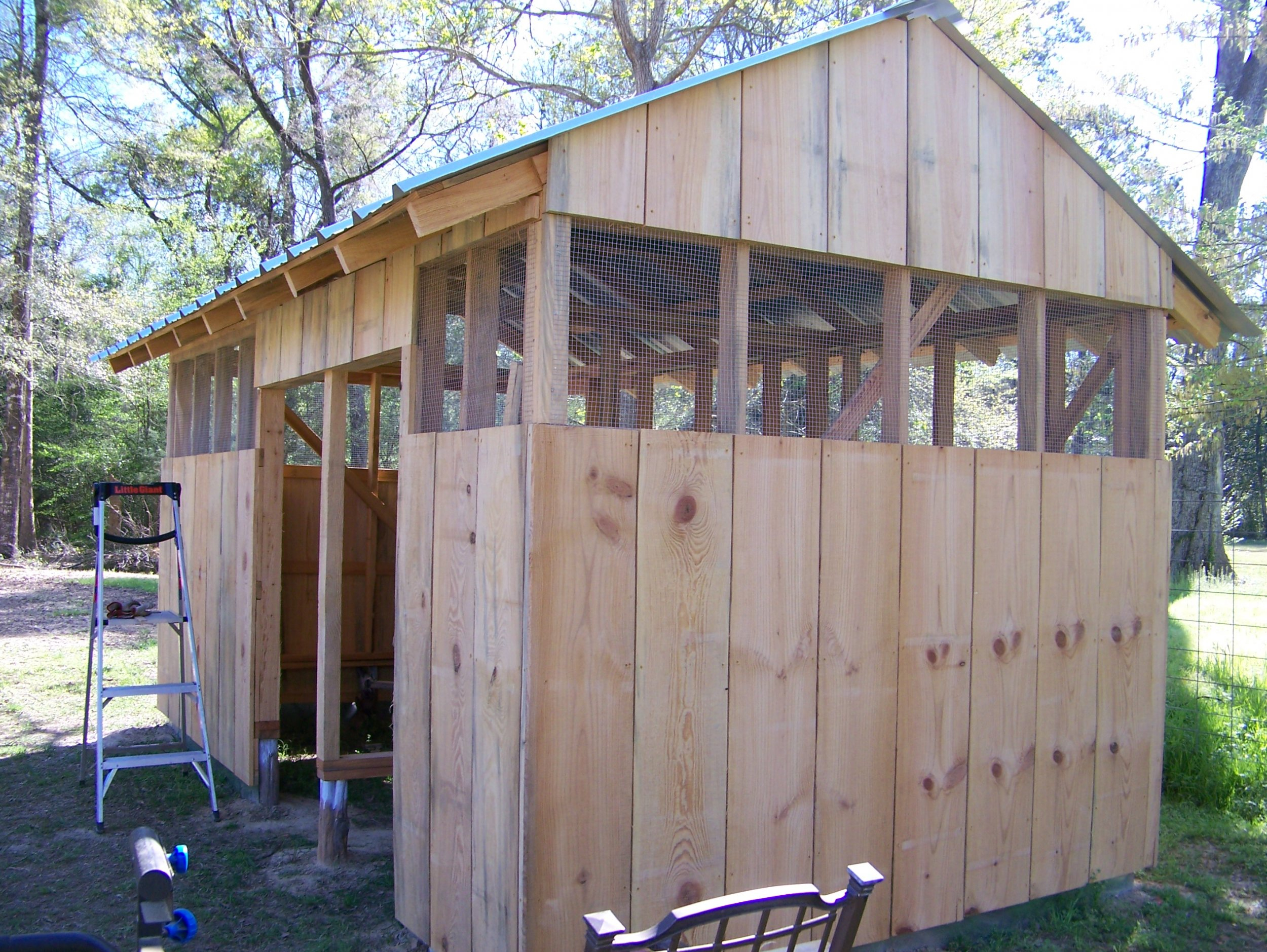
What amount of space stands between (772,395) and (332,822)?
3.13 metres

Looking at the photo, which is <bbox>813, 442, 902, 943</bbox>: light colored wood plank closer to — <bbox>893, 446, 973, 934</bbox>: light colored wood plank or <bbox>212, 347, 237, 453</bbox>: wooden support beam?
<bbox>893, 446, 973, 934</bbox>: light colored wood plank

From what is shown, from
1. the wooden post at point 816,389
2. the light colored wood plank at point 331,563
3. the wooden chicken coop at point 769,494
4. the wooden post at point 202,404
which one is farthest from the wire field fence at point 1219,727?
the wooden post at point 202,404

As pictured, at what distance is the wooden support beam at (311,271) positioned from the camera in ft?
14.2

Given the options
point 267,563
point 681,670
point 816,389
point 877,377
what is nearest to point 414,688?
point 681,670

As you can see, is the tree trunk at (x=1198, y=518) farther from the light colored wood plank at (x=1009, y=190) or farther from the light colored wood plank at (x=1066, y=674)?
the light colored wood plank at (x=1009, y=190)

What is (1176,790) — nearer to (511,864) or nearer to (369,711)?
(511,864)

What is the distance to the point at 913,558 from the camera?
3.96 m

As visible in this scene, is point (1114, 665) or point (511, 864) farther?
point (1114, 665)

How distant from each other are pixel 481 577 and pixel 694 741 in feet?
3.04

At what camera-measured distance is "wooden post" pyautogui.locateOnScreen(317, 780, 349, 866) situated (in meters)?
5.03

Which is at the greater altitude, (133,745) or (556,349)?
(556,349)

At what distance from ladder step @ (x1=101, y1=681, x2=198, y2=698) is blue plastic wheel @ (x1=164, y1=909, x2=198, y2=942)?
467cm

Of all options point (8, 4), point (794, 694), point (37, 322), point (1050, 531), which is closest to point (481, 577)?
point (794, 694)

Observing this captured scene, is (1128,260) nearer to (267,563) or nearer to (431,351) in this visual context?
(431,351)
